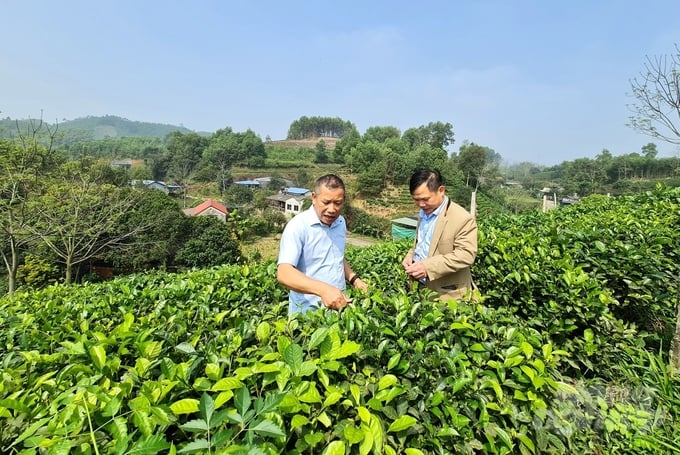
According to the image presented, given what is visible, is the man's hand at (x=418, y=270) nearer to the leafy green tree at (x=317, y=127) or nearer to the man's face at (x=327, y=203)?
the man's face at (x=327, y=203)

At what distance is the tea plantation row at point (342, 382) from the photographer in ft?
→ 3.06

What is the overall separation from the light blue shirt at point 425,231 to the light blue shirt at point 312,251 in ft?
2.46

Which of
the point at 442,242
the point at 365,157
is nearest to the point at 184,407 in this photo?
the point at 442,242

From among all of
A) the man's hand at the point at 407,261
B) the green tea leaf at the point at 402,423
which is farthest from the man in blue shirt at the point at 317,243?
the green tea leaf at the point at 402,423

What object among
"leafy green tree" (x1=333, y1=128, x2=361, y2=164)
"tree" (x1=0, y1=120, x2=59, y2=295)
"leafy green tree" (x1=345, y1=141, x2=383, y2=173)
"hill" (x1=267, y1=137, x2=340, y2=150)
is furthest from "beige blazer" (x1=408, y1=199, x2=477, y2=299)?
"hill" (x1=267, y1=137, x2=340, y2=150)

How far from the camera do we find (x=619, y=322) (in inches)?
95.0

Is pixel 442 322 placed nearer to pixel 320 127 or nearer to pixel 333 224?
pixel 333 224

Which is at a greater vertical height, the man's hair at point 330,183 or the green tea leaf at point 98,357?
the man's hair at point 330,183

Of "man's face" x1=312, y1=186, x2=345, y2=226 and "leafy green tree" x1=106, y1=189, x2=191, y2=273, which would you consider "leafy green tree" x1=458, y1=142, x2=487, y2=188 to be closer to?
"leafy green tree" x1=106, y1=189, x2=191, y2=273

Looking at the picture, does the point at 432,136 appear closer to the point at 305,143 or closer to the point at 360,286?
the point at 305,143

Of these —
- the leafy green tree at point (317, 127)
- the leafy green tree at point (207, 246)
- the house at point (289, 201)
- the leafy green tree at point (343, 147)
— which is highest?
the leafy green tree at point (317, 127)

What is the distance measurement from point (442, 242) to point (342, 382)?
1658 millimetres

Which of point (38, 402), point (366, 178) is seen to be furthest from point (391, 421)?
point (366, 178)

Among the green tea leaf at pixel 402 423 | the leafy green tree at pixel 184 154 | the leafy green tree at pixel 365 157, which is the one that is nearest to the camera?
the green tea leaf at pixel 402 423
